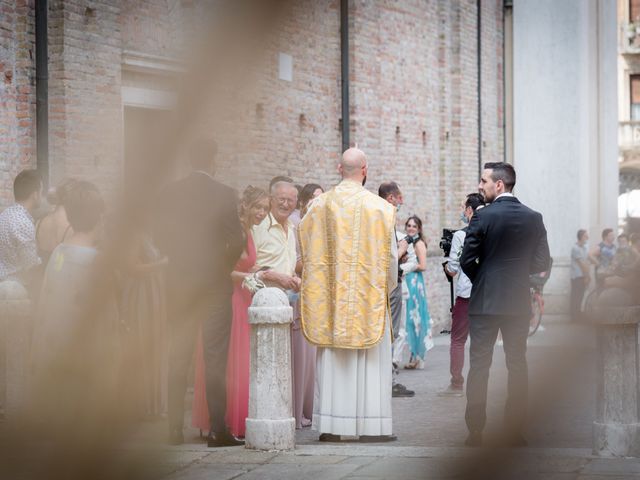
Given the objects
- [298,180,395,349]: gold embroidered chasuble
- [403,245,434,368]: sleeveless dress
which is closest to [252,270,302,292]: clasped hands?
[298,180,395,349]: gold embroidered chasuble

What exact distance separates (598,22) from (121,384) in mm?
547

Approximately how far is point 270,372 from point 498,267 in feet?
3.88

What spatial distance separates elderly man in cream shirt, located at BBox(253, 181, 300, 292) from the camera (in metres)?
6.77

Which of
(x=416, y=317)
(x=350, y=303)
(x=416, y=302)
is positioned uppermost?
(x=350, y=303)

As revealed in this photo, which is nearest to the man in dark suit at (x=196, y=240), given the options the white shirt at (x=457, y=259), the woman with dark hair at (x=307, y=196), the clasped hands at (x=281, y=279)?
the clasped hands at (x=281, y=279)

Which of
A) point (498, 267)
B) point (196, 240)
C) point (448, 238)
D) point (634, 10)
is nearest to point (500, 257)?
point (498, 267)

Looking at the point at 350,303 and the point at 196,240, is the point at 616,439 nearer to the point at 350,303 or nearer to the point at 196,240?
the point at 350,303

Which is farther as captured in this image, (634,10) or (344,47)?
(344,47)

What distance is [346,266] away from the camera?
249 inches

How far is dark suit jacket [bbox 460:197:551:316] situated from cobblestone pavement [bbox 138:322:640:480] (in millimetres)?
426

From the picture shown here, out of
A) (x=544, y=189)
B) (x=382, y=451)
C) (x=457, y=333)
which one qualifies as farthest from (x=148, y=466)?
(x=457, y=333)

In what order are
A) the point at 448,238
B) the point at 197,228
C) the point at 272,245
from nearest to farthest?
the point at 197,228
the point at 272,245
the point at 448,238

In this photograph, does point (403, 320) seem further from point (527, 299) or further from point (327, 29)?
point (327, 29)

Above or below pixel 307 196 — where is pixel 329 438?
below
